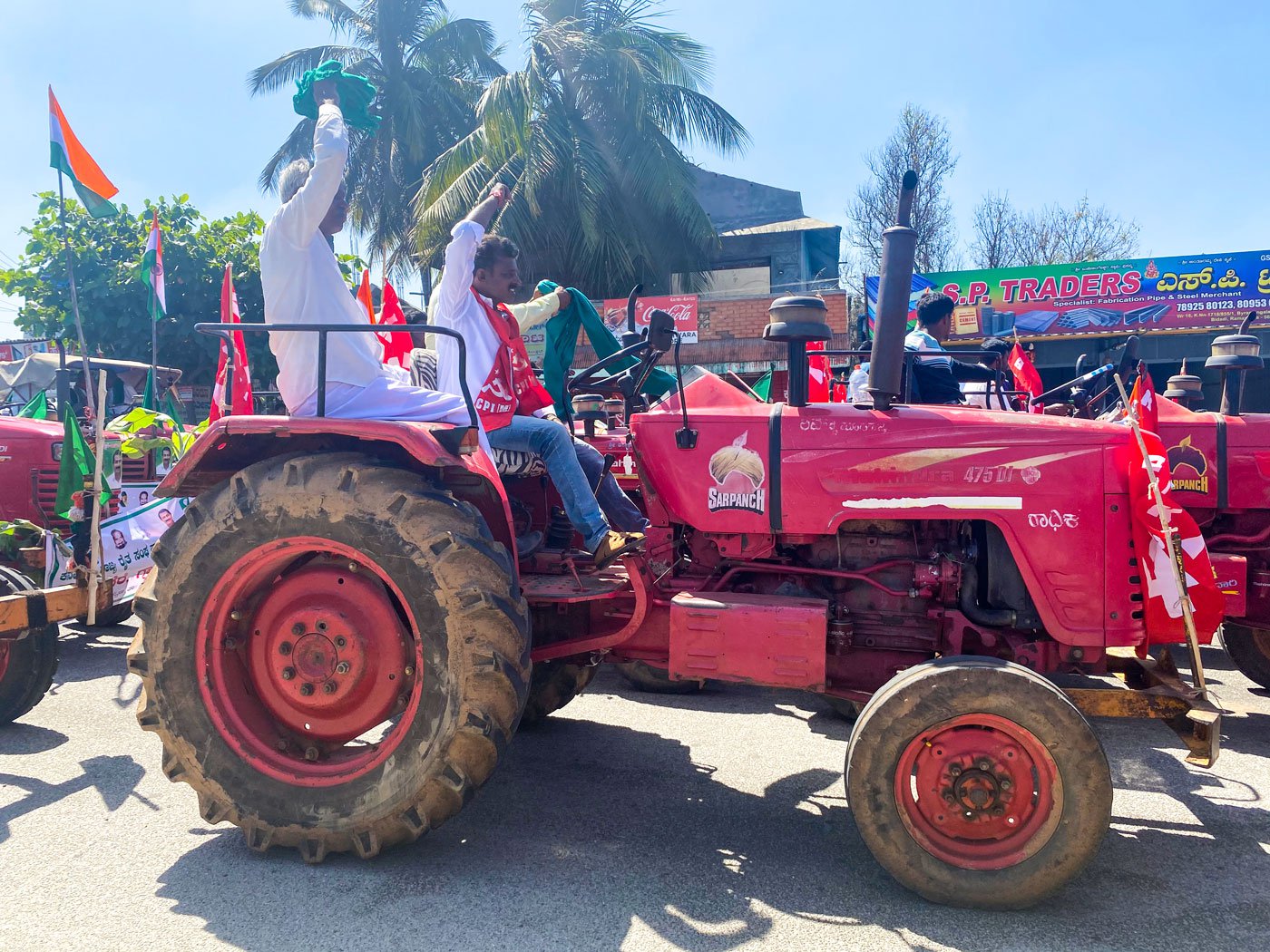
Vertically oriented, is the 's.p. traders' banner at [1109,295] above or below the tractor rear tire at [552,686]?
above

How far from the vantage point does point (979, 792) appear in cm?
289

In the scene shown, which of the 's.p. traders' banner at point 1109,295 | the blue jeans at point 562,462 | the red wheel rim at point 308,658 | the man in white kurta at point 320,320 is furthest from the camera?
the 's.p. traders' banner at point 1109,295

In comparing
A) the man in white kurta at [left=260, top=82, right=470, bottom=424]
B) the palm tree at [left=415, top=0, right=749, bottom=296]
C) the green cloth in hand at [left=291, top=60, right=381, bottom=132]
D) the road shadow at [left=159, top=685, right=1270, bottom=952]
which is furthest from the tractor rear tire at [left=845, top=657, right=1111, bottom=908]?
the palm tree at [left=415, top=0, right=749, bottom=296]

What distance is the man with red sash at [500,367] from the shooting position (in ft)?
12.1

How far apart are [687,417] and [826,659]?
108cm

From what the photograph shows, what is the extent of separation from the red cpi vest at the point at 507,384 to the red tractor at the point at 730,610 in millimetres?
484

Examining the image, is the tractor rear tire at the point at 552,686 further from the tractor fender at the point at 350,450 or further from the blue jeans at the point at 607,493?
the tractor fender at the point at 350,450

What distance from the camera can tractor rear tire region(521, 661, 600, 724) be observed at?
4492mm

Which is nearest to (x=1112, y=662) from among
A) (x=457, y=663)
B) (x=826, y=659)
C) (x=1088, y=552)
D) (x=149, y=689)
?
(x=1088, y=552)

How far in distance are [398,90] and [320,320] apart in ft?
75.6

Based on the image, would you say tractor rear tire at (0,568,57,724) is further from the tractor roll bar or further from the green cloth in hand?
the green cloth in hand

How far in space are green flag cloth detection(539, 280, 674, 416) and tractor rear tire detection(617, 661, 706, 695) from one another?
1.85m

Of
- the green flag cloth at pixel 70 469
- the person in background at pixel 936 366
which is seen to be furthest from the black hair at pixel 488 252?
the green flag cloth at pixel 70 469

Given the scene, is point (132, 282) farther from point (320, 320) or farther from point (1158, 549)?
point (1158, 549)
